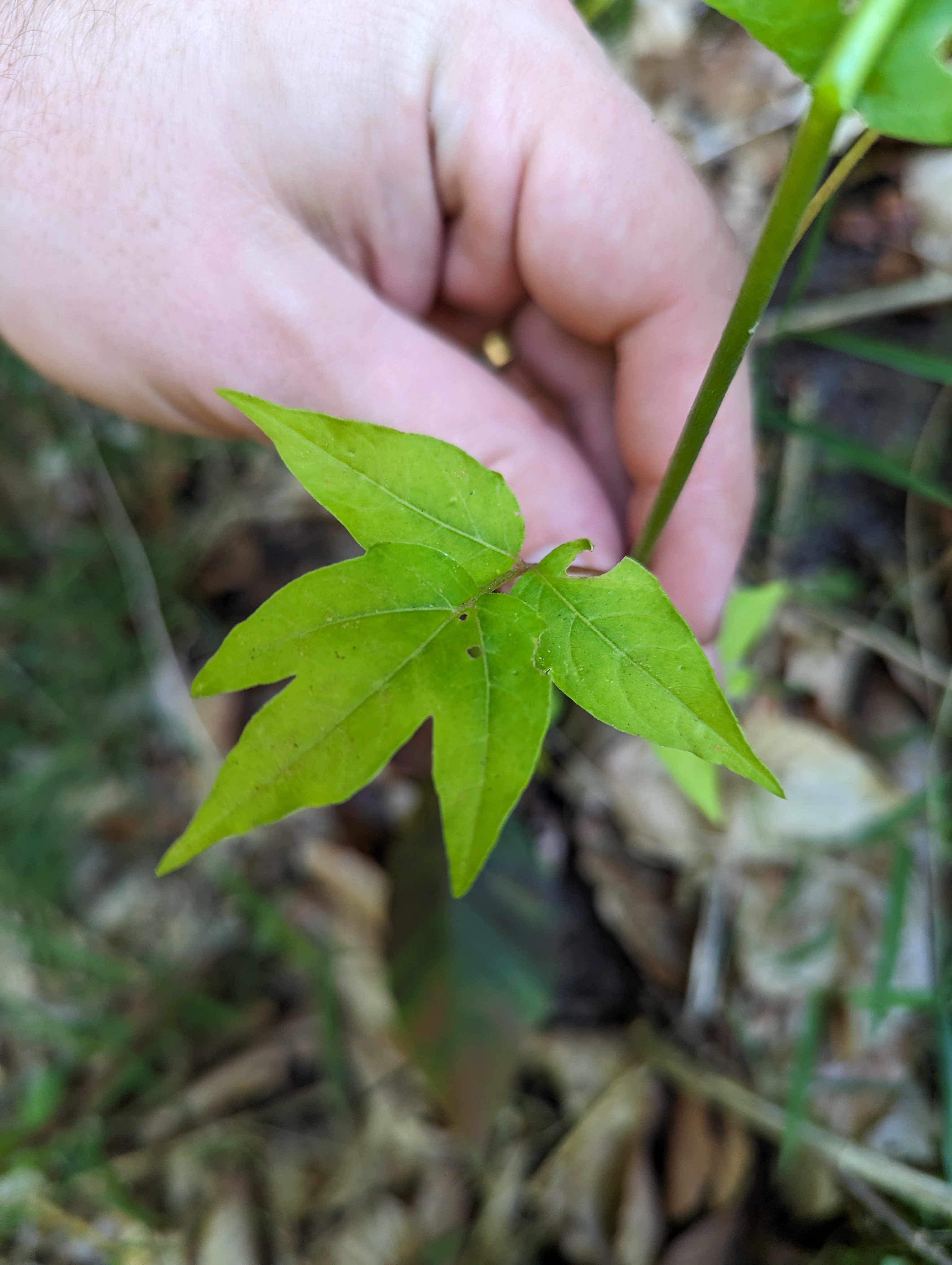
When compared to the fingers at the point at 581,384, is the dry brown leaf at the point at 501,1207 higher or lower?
lower

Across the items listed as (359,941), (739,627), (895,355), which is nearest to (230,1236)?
(359,941)

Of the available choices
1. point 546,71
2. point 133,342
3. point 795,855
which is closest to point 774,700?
point 795,855

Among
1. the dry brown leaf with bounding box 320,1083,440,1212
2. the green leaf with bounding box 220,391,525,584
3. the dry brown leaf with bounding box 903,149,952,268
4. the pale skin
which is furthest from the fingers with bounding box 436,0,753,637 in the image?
the dry brown leaf with bounding box 320,1083,440,1212

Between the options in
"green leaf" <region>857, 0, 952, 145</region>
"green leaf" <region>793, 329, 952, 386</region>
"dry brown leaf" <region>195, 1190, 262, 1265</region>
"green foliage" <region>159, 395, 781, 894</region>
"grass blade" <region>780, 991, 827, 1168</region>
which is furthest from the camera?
"dry brown leaf" <region>195, 1190, 262, 1265</region>

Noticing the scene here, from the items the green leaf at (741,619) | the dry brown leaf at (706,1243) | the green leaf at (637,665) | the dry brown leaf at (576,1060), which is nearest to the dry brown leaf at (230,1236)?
the dry brown leaf at (576,1060)

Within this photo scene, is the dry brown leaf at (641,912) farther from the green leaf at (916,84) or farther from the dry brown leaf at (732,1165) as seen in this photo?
the green leaf at (916,84)

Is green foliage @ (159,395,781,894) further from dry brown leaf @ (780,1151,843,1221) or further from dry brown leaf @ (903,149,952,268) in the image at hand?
dry brown leaf @ (903,149,952,268)
